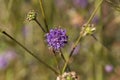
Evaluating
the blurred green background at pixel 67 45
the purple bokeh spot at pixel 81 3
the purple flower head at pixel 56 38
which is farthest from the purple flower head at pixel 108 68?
the purple flower head at pixel 56 38

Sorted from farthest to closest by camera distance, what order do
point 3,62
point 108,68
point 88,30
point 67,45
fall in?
point 3,62 → point 67,45 → point 108,68 → point 88,30

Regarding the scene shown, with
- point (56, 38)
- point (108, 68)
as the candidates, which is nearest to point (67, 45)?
point (108, 68)

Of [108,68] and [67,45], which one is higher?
[67,45]

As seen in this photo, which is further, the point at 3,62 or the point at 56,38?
the point at 3,62

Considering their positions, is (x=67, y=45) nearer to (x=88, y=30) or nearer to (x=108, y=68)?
(x=108, y=68)

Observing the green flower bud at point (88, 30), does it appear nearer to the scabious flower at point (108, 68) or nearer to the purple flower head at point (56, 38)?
the purple flower head at point (56, 38)

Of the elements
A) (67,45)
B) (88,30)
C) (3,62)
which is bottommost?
(88,30)

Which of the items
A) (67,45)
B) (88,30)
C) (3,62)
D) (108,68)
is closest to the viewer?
(88,30)
